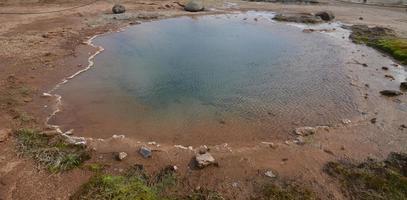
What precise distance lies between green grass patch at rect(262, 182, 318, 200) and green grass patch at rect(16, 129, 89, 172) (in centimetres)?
648

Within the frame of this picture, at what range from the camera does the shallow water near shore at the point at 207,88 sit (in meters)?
14.4

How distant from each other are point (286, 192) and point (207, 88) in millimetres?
8647

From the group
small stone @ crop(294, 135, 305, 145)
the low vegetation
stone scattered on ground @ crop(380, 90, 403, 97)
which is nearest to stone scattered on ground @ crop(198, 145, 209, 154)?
small stone @ crop(294, 135, 305, 145)

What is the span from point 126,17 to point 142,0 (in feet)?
29.9

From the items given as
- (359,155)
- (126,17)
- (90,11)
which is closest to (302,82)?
(359,155)

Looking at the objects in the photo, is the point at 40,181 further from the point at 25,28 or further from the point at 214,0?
the point at 214,0

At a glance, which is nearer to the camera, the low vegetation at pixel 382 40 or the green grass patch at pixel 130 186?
the green grass patch at pixel 130 186

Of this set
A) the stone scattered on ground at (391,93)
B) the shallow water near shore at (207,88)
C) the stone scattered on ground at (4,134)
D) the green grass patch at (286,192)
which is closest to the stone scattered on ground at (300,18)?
the shallow water near shore at (207,88)

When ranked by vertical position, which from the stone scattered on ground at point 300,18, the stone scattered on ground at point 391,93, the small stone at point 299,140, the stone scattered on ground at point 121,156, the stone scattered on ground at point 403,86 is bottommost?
the stone scattered on ground at point 121,156

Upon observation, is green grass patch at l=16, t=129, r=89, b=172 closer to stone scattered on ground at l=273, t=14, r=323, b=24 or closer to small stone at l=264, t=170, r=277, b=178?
small stone at l=264, t=170, r=277, b=178

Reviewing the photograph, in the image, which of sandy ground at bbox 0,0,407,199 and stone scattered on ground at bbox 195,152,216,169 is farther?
stone scattered on ground at bbox 195,152,216,169

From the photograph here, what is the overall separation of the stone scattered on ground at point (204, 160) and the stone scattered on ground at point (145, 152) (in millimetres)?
1767

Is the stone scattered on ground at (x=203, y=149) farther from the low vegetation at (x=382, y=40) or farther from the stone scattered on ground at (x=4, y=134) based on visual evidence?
the low vegetation at (x=382, y=40)

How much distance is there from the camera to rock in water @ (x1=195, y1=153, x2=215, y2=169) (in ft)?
37.8
